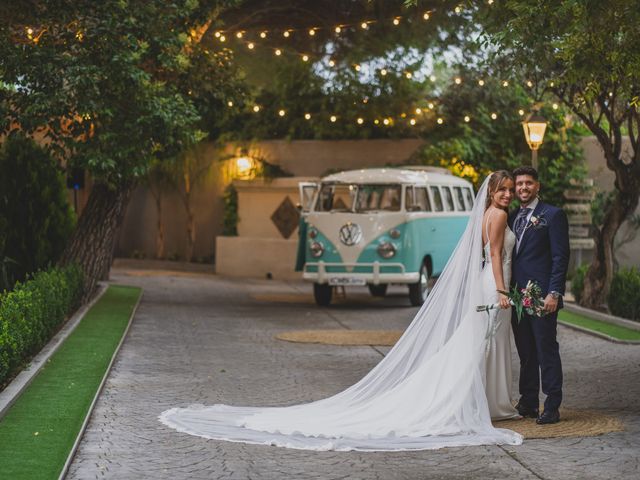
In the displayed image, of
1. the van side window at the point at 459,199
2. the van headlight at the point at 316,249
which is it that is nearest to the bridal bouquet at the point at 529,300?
the van headlight at the point at 316,249

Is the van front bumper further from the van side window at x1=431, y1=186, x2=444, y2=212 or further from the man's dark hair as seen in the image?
the man's dark hair

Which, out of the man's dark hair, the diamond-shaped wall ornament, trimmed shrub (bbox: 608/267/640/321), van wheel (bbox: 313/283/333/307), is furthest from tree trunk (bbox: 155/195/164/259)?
the man's dark hair

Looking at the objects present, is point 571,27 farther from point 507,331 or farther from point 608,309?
point 608,309

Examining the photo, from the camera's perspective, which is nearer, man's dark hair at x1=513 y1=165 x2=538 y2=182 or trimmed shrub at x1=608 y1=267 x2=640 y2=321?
man's dark hair at x1=513 y1=165 x2=538 y2=182

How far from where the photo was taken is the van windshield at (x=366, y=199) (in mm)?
21828

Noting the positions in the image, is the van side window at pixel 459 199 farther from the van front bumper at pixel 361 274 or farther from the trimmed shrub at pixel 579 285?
the van front bumper at pixel 361 274

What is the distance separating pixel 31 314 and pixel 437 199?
1120 cm

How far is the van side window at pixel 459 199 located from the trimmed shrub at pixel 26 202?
7.77 m

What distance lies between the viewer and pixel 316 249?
21688 millimetres

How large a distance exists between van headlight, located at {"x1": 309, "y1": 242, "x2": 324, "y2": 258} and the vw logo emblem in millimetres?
416

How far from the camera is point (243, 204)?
3186 centimetres

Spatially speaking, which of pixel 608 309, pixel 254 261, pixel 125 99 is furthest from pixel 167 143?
pixel 254 261

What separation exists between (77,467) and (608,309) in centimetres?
1379

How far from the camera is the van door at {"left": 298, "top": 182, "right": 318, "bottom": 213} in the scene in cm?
2241
